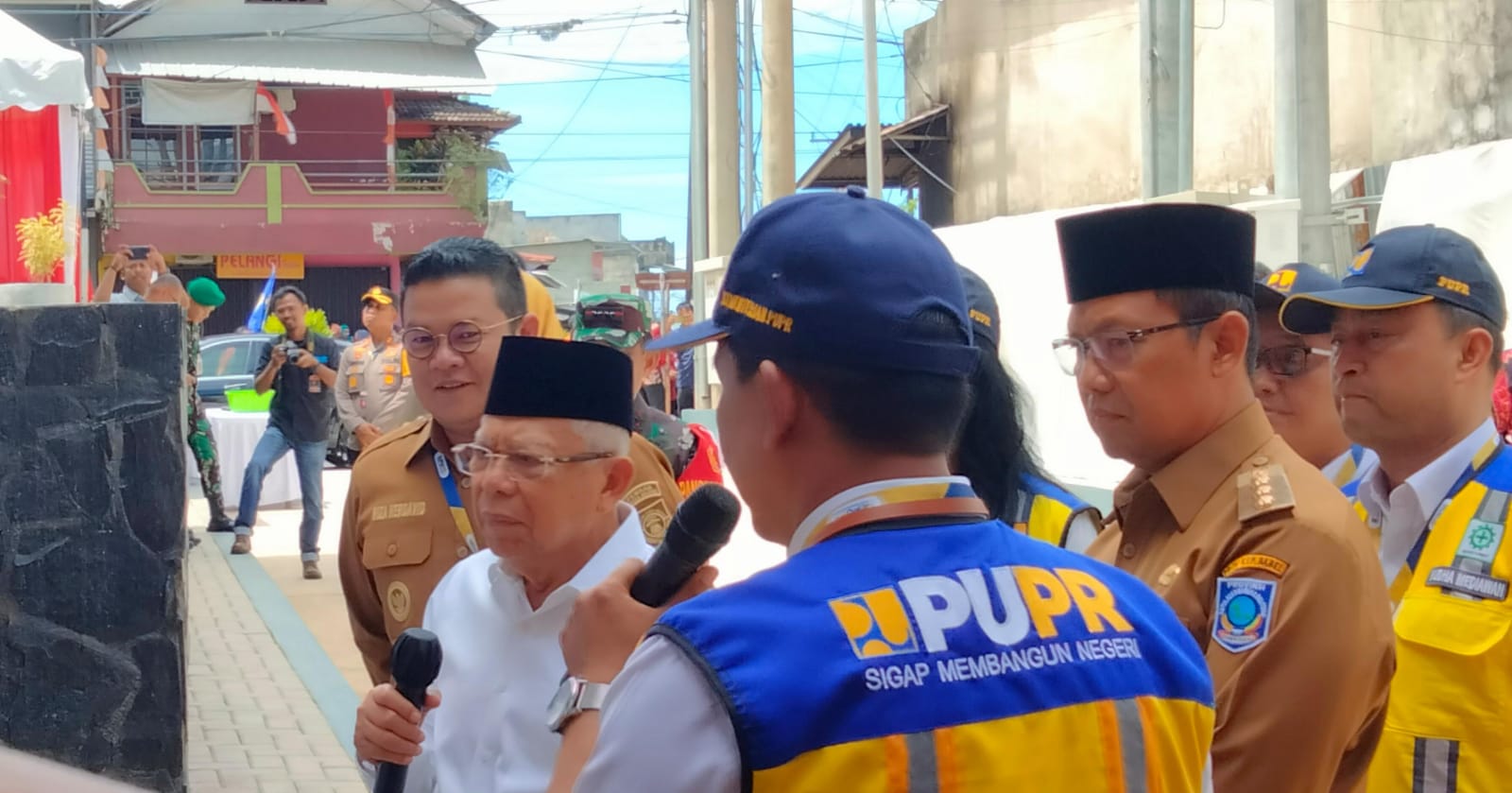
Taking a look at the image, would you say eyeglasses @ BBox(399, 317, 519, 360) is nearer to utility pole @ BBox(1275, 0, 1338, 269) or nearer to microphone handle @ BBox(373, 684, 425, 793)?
microphone handle @ BBox(373, 684, 425, 793)

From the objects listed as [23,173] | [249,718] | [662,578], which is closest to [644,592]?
[662,578]

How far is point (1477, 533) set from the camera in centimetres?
276

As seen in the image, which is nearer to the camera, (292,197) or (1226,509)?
(1226,509)

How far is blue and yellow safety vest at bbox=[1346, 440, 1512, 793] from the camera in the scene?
8.61 ft

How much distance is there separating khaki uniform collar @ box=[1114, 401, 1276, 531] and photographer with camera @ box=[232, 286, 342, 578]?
9.33 m

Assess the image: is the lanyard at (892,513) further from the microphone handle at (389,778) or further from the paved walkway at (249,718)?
the paved walkway at (249,718)

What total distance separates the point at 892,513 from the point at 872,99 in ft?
53.3

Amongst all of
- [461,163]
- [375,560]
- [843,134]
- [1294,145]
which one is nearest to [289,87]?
[461,163]

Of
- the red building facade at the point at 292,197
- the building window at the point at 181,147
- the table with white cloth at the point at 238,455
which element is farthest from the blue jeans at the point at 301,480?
the building window at the point at 181,147

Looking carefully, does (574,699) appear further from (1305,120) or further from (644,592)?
(1305,120)

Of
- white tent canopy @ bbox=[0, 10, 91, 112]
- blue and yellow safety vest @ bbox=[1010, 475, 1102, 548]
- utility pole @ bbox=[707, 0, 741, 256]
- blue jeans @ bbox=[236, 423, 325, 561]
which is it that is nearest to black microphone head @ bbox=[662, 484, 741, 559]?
blue and yellow safety vest @ bbox=[1010, 475, 1102, 548]

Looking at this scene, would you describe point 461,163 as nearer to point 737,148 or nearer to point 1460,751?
point 737,148

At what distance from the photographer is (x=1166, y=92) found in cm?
1059

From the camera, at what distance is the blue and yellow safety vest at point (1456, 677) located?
2625mm
